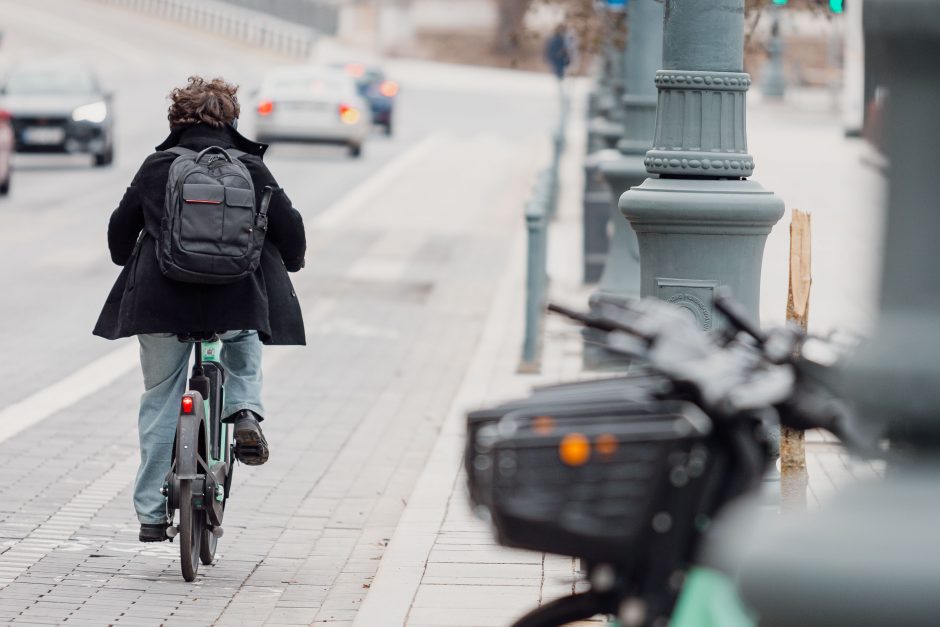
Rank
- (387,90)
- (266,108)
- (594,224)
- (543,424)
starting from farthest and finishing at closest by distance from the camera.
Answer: (387,90) → (266,108) → (594,224) → (543,424)

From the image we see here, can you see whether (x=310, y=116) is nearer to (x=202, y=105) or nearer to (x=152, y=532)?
(x=202, y=105)

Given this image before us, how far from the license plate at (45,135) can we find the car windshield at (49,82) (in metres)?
1.01

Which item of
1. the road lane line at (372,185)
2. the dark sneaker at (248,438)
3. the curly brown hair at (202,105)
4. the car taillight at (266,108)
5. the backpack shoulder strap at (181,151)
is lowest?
the road lane line at (372,185)

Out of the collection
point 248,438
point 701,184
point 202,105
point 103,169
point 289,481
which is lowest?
point 103,169

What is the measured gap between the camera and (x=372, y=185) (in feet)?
87.4

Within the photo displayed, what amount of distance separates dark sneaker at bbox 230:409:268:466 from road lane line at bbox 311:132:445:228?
585 inches

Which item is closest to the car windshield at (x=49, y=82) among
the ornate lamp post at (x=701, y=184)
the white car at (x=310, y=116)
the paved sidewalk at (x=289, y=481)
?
the white car at (x=310, y=116)

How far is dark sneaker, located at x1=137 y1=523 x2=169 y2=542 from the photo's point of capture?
636cm

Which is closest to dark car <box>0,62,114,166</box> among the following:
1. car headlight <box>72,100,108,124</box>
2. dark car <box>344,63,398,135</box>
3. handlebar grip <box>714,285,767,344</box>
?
car headlight <box>72,100,108,124</box>

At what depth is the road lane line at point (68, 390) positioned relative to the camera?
31.7 ft

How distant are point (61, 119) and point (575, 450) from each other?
24.2 m

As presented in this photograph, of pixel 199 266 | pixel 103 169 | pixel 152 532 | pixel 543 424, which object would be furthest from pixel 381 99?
pixel 543 424

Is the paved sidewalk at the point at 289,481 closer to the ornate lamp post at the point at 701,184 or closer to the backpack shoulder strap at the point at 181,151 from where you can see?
the backpack shoulder strap at the point at 181,151

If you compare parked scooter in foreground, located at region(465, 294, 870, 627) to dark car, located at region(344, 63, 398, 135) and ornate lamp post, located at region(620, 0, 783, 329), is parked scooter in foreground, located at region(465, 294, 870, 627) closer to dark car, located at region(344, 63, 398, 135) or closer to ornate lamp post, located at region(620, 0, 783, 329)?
ornate lamp post, located at region(620, 0, 783, 329)
